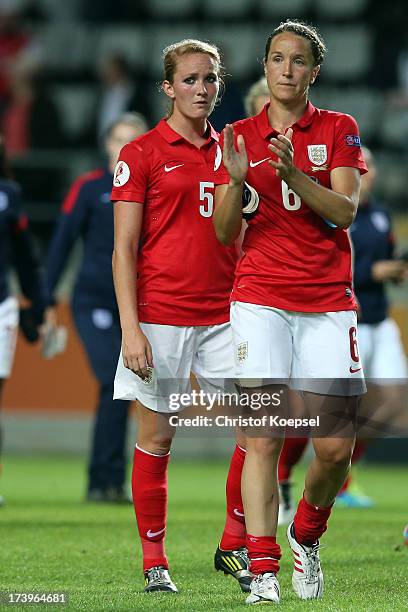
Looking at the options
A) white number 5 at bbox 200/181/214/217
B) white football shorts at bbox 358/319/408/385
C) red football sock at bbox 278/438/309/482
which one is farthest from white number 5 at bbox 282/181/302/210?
white football shorts at bbox 358/319/408/385

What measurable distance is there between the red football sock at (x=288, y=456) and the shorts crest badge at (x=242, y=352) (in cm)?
245

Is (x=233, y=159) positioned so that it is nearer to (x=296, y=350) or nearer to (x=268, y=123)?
(x=268, y=123)

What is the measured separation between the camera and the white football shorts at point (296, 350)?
5.12 m

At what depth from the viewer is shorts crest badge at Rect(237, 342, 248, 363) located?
514 cm

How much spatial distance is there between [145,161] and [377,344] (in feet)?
14.7

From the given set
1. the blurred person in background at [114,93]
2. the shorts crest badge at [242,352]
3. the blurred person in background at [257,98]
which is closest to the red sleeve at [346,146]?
the shorts crest badge at [242,352]

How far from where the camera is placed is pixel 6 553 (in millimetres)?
6461

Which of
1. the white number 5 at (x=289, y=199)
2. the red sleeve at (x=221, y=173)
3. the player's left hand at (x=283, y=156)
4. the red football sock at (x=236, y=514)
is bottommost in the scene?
the red football sock at (x=236, y=514)

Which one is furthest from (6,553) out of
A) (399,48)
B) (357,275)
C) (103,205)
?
(399,48)

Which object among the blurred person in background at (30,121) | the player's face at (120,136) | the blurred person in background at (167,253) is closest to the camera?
the blurred person in background at (167,253)

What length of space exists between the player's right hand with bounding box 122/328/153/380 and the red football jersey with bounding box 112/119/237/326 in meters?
0.24

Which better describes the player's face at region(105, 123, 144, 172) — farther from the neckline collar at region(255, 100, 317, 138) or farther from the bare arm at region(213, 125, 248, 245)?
the bare arm at region(213, 125, 248, 245)

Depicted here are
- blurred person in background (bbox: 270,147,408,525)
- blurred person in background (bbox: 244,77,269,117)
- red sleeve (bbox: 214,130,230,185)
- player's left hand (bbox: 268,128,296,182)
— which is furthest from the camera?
blurred person in background (bbox: 270,147,408,525)

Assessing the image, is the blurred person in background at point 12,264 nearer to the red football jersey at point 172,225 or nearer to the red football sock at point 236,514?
the red football sock at point 236,514
